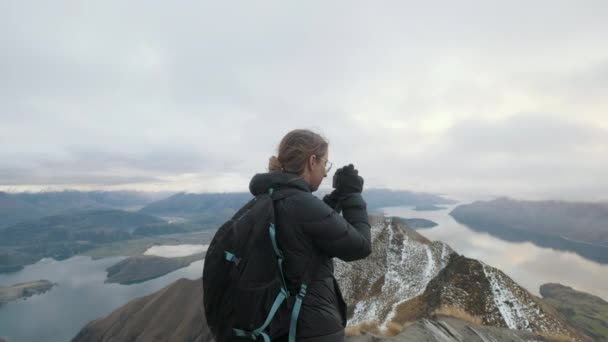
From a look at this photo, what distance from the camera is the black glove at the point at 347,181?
4.43 meters

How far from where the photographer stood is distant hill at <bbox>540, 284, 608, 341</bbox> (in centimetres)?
11372

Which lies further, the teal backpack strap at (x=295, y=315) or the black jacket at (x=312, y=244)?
the black jacket at (x=312, y=244)

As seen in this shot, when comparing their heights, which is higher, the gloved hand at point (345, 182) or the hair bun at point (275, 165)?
the hair bun at point (275, 165)

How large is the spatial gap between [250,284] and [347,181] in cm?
204

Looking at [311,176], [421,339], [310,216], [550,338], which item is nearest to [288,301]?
[310,216]

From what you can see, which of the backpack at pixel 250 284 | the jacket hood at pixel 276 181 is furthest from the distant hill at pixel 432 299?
the jacket hood at pixel 276 181

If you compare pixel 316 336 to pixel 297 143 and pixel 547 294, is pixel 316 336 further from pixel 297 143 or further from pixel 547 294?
pixel 547 294

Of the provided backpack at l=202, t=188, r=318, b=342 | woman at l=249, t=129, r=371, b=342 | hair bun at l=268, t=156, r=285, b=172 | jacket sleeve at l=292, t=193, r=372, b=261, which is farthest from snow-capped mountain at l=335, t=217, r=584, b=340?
hair bun at l=268, t=156, r=285, b=172

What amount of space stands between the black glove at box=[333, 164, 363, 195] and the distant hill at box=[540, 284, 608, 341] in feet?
472

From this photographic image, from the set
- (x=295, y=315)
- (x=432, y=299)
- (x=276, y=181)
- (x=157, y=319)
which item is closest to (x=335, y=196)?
Answer: (x=276, y=181)

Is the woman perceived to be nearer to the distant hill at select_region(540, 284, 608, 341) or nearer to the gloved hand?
the gloved hand

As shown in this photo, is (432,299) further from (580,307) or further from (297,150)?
(580,307)

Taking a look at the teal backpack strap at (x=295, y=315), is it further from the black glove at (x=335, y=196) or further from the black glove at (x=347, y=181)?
the black glove at (x=347, y=181)

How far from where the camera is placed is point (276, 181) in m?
3.81
